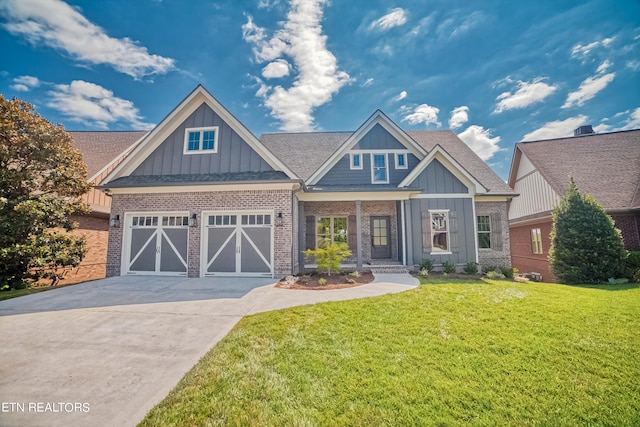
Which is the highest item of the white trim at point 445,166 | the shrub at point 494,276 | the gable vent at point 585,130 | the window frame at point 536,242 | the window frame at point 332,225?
the gable vent at point 585,130

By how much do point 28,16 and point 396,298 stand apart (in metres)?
14.6

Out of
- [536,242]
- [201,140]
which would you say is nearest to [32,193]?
[201,140]

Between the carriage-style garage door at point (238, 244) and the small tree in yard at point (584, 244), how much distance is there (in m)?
11.1

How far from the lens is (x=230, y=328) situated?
4.79 meters

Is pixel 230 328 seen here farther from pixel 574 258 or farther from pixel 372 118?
pixel 574 258

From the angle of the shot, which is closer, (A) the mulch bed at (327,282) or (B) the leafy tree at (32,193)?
(A) the mulch bed at (327,282)

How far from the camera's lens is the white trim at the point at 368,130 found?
12.2m

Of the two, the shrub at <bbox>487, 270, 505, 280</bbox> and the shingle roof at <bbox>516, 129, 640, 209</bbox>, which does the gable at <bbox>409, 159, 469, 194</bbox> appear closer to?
the shrub at <bbox>487, 270, 505, 280</bbox>

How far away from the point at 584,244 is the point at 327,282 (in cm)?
965

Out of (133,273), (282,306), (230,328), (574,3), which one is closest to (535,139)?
(574,3)

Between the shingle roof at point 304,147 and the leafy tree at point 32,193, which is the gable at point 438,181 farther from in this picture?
the leafy tree at point 32,193

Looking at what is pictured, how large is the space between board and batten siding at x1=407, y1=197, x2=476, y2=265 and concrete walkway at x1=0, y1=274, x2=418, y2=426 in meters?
3.68

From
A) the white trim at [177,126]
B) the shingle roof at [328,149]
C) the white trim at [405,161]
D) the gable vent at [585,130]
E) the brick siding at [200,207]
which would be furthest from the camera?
the gable vent at [585,130]

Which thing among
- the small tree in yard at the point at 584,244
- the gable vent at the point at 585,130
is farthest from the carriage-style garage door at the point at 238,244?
the gable vent at the point at 585,130
